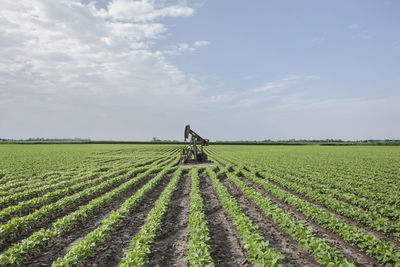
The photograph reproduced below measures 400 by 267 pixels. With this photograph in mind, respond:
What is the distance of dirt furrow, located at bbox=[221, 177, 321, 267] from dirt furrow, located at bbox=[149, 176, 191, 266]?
284 cm

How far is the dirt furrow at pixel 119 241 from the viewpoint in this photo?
6.26 metres

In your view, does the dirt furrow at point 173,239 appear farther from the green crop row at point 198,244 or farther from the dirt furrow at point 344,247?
the dirt furrow at point 344,247

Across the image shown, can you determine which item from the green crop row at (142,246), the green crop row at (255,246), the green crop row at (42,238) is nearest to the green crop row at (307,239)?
the green crop row at (255,246)

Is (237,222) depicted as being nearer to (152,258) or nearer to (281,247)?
(281,247)

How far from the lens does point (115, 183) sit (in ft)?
56.3

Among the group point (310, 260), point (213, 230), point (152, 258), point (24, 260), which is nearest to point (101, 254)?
point (152, 258)

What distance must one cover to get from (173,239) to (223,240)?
1693mm

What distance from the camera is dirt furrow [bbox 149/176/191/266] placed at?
6.24 meters

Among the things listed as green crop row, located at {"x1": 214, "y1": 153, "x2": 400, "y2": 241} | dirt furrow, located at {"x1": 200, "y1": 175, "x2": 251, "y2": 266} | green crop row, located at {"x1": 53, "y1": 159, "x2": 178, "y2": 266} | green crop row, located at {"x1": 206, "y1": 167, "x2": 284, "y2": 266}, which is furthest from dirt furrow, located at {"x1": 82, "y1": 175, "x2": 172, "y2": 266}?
green crop row, located at {"x1": 214, "y1": 153, "x2": 400, "y2": 241}

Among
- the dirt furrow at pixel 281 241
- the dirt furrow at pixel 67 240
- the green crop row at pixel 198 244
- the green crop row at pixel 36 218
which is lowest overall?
the dirt furrow at pixel 67 240

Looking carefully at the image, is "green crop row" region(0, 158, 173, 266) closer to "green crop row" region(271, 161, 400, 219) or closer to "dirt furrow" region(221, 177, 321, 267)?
"dirt furrow" region(221, 177, 321, 267)

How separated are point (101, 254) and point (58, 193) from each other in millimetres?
8137

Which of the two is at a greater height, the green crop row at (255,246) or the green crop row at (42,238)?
the green crop row at (255,246)

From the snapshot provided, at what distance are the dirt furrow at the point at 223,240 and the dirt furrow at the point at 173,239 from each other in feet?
3.09
